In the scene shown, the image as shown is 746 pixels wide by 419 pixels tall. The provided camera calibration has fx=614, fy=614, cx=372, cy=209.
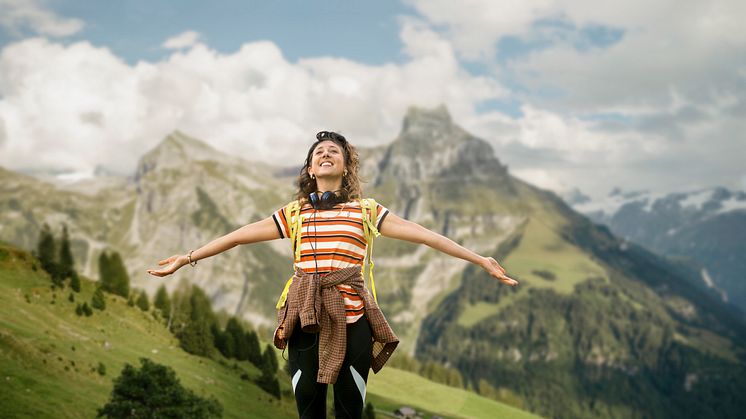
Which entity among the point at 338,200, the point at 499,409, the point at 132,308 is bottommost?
the point at 499,409

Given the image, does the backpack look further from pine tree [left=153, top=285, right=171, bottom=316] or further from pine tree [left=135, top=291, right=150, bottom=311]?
pine tree [left=153, top=285, right=171, bottom=316]

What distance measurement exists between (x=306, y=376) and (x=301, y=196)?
269 centimetres

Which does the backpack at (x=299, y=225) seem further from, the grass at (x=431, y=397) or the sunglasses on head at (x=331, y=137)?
the grass at (x=431, y=397)

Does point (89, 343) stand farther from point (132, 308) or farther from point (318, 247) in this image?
point (318, 247)

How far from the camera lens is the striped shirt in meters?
8.70

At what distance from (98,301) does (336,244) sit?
6952 cm

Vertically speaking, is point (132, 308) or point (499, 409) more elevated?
point (132, 308)

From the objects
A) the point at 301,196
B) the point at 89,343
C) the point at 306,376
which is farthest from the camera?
the point at 89,343

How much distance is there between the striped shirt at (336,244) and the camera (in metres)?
8.70

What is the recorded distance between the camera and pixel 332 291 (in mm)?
8547

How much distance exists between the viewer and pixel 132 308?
79.1 meters

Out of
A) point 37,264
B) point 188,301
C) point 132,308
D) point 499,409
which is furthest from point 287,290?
point 499,409

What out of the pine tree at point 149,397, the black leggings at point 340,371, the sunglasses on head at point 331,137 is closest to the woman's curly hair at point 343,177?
the sunglasses on head at point 331,137

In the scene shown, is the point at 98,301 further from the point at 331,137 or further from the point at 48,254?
the point at 331,137
